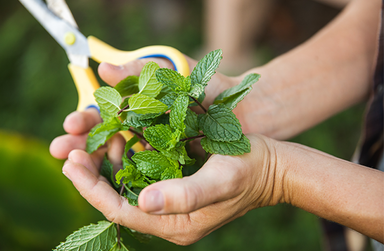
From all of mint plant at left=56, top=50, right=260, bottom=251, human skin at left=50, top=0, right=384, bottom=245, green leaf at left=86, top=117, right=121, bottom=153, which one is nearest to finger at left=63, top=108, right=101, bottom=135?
human skin at left=50, top=0, right=384, bottom=245

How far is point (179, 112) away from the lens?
0.61 meters

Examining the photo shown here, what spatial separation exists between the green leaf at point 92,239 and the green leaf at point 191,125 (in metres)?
0.27

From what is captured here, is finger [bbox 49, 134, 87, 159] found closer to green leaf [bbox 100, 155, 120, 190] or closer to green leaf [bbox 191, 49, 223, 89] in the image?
green leaf [bbox 100, 155, 120, 190]

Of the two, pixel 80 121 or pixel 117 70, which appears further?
pixel 80 121

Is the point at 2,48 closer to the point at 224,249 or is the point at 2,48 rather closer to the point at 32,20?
the point at 32,20

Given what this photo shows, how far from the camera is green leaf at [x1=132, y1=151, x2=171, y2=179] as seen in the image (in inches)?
25.2

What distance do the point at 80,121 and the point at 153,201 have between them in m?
0.48

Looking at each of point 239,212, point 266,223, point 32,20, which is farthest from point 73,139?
point 32,20

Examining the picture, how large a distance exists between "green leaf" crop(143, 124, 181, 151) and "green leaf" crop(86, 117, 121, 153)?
0.43 ft

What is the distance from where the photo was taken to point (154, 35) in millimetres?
2473

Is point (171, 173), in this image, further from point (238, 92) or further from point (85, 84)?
point (85, 84)

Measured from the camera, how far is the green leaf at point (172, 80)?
2.14 ft

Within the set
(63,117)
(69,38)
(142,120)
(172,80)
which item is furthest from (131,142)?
(63,117)

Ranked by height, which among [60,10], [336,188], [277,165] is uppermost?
[60,10]
